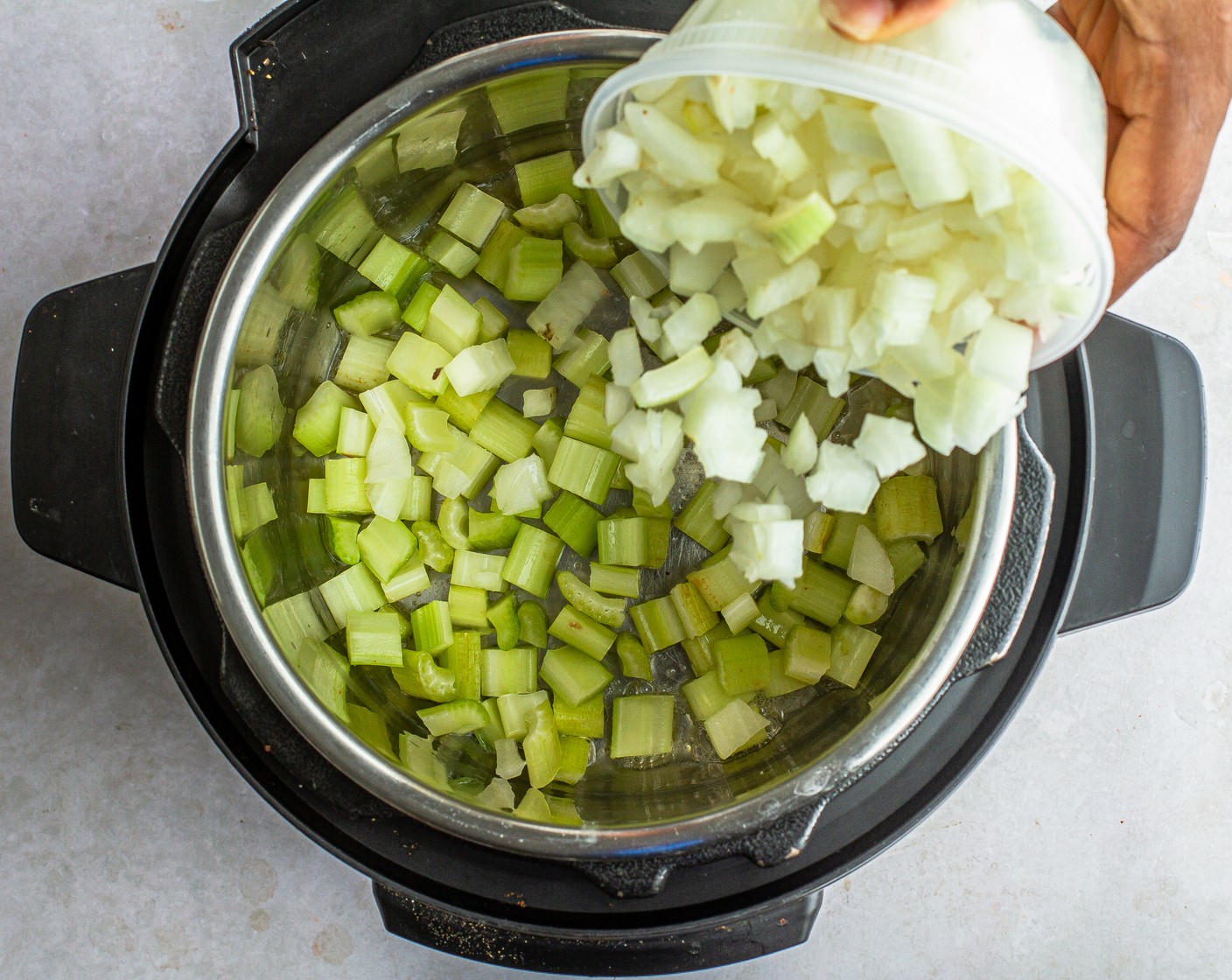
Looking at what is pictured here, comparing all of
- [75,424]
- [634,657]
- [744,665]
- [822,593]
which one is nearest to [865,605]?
[822,593]

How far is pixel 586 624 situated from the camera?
1.12 meters

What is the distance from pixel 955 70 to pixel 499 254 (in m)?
0.61

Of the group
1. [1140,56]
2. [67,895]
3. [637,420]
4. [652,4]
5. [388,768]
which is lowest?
[67,895]

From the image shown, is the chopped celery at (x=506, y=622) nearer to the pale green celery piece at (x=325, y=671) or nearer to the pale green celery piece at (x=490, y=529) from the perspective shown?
the pale green celery piece at (x=490, y=529)

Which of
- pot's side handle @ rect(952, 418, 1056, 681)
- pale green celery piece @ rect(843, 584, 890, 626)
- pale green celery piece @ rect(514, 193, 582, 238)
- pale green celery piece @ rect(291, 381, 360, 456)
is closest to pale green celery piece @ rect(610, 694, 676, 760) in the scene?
pale green celery piece @ rect(843, 584, 890, 626)

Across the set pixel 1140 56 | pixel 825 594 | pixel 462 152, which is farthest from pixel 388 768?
pixel 1140 56

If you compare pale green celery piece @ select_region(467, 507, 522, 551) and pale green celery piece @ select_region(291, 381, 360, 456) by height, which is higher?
pale green celery piece @ select_region(291, 381, 360, 456)

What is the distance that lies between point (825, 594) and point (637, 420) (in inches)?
12.5

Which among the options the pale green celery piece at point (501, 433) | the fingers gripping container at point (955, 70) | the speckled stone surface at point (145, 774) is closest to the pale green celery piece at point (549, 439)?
the pale green celery piece at point (501, 433)

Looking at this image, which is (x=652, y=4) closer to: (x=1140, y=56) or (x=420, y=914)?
(x=1140, y=56)

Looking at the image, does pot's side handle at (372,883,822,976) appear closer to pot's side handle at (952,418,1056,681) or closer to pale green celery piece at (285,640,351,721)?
pale green celery piece at (285,640,351,721)

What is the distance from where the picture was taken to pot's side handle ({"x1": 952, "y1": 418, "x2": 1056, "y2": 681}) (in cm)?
88

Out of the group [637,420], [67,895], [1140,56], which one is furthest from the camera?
[67,895]

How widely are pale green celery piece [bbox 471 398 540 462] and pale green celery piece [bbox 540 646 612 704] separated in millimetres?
251
